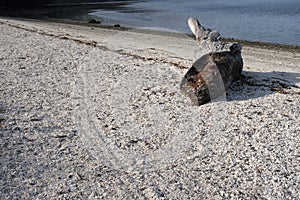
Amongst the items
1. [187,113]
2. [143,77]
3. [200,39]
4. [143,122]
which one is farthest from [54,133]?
[200,39]

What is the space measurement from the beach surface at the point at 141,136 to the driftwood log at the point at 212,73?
0.29 m

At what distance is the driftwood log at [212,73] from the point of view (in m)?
8.89

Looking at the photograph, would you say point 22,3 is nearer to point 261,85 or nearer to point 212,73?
point 261,85

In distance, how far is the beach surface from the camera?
548 centimetres

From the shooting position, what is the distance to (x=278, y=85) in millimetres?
10508

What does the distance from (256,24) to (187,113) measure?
27146 millimetres

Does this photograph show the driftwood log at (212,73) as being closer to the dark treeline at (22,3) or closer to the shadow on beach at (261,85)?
the shadow on beach at (261,85)

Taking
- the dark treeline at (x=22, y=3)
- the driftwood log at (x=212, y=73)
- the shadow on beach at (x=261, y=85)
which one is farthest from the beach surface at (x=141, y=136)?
the dark treeline at (x=22, y=3)

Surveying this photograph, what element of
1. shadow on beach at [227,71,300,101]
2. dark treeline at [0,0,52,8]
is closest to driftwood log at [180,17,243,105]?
shadow on beach at [227,71,300,101]

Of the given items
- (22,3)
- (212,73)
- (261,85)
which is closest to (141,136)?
(212,73)

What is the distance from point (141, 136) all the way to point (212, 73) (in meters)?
2.94

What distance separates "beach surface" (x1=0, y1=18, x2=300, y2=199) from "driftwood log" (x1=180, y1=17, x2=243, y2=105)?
292mm

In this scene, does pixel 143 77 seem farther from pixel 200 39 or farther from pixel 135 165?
pixel 135 165

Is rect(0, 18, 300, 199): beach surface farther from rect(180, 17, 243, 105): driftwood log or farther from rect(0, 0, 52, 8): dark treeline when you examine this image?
rect(0, 0, 52, 8): dark treeline
